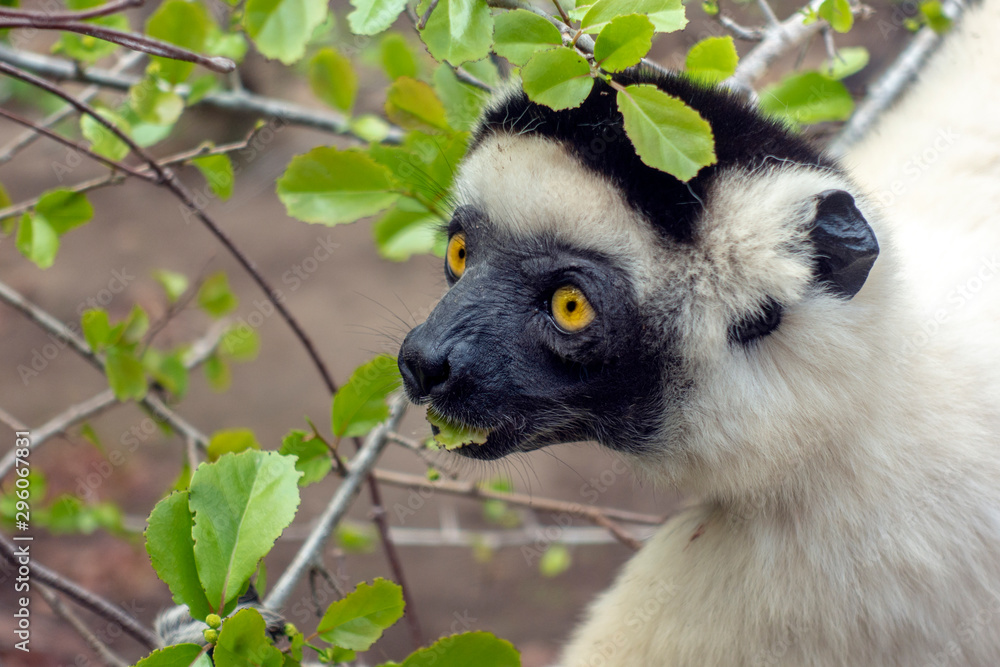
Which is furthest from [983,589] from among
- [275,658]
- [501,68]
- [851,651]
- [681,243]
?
[501,68]

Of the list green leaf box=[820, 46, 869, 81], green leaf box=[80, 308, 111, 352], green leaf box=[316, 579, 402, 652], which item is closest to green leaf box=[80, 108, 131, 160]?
green leaf box=[80, 308, 111, 352]

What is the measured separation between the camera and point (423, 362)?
5.72 feet

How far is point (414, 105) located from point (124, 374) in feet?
4.78

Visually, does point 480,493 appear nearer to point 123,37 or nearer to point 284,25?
point 284,25

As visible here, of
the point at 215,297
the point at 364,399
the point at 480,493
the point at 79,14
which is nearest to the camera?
the point at 79,14

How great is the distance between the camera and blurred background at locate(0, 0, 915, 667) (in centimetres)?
577

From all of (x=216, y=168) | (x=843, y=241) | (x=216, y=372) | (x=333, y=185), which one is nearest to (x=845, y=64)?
(x=843, y=241)

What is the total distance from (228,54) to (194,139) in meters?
6.30

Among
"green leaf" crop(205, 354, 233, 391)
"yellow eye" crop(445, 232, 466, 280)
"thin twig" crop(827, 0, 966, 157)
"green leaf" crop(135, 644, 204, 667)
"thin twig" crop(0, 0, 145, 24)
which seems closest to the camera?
"thin twig" crop(0, 0, 145, 24)

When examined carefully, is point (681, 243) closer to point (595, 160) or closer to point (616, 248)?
point (616, 248)

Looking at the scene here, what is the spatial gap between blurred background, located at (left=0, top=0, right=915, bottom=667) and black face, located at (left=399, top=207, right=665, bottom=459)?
2.40m

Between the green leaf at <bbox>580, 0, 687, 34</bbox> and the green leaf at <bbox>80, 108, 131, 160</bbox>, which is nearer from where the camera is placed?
Answer: the green leaf at <bbox>580, 0, 687, 34</bbox>

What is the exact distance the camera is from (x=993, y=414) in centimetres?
187

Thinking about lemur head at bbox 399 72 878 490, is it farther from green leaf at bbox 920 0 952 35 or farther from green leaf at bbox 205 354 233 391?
green leaf at bbox 205 354 233 391
